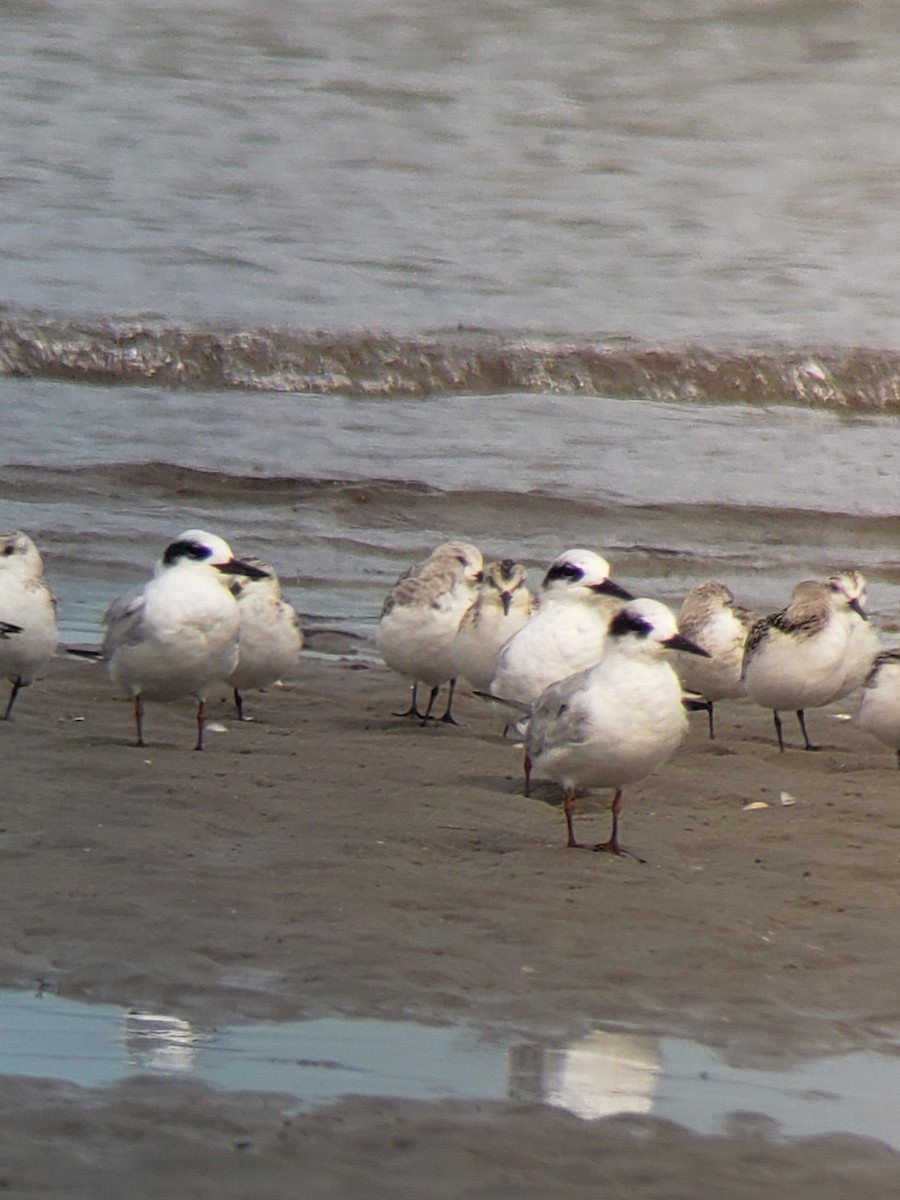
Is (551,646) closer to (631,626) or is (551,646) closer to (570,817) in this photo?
(631,626)

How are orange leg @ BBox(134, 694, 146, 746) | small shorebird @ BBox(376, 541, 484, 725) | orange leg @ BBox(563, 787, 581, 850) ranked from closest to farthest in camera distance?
orange leg @ BBox(563, 787, 581, 850) < orange leg @ BBox(134, 694, 146, 746) < small shorebird @ BBox(376, 541, 484, 725)

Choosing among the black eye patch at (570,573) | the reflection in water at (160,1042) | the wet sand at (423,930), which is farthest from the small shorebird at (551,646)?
the reflection in water at (160,1042)

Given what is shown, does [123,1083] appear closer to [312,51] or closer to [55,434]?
[55,434]

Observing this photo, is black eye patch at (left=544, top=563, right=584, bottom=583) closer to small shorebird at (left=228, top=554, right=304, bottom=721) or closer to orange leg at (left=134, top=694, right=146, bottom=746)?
small shorebird at (left=228, top=554, right=304, bottom=721)

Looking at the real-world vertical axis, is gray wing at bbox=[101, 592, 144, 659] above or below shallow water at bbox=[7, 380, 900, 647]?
above

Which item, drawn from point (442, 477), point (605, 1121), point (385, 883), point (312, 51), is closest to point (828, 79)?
point (312, 51)

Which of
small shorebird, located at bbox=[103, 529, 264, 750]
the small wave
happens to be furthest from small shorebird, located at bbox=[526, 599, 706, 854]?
the small wave

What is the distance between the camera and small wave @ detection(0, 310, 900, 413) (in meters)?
19.7

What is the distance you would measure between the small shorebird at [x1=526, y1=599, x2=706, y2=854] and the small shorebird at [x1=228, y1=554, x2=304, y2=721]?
8.31 feet

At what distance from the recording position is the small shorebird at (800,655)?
9.95 meters

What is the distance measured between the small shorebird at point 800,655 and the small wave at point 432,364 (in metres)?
9.64

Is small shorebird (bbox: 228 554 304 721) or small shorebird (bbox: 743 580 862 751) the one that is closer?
small shorebird (bbox: 743 580 862 751)

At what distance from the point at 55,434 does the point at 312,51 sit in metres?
13.1

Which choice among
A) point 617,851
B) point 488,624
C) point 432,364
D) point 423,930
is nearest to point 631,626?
point 617,851
